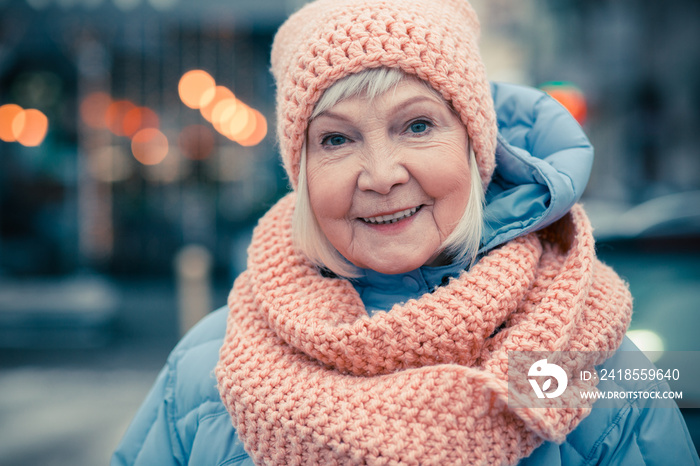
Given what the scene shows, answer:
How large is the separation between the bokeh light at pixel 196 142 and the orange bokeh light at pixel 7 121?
2.75m

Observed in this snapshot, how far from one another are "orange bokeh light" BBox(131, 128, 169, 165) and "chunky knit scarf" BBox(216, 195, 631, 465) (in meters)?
9.43

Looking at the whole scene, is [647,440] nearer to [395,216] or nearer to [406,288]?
[406,288]

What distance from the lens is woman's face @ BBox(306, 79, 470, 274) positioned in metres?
1.43

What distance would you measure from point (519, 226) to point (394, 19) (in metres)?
0.66

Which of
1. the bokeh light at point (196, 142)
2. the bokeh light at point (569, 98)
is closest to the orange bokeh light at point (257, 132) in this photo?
the bokeh light at point (196, 142)

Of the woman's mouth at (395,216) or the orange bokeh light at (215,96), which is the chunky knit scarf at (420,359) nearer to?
the woman's mouth at (395,216)

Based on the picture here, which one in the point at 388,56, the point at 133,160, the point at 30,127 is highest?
the point at 30,127

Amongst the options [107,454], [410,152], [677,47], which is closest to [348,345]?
[410,152]

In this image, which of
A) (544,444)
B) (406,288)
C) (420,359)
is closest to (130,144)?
(406,288)

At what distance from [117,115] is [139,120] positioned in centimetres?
39

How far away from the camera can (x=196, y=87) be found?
9.86 metres

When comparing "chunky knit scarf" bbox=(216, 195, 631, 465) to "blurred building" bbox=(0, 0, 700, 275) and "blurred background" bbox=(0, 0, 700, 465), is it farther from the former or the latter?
"blurred building" bbox=(0, 0, 700, 275)

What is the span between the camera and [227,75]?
10.1 meters

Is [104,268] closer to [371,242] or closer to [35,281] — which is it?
[35,281]
